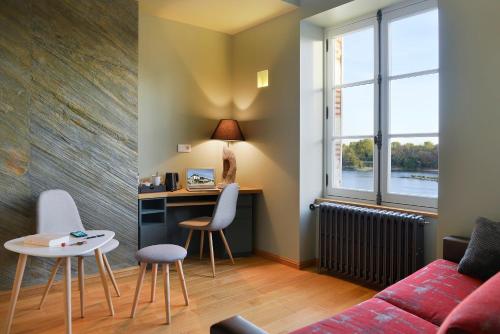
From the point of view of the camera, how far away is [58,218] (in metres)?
2.93

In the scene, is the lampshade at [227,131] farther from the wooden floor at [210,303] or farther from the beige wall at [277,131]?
the wooden floor at [210,303]

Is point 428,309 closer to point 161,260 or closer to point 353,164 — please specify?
point 161,260

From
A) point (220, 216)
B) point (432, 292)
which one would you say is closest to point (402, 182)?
point (432, 292)

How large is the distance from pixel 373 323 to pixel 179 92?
3.29 m

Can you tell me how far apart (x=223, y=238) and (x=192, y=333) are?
151cm

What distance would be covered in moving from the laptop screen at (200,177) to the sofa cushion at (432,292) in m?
2.47

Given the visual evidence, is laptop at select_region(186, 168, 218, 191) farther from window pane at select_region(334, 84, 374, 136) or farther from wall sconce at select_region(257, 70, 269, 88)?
window pane at select_region(334, 84, 374, 136)

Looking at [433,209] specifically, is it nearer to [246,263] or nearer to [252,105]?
[246,263]

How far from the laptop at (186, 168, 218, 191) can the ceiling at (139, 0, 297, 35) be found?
169cm

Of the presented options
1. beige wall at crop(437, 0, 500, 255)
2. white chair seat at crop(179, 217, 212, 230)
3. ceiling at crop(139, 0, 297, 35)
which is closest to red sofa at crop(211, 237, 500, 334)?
beige wall at crop(437, 0, 500, 255)

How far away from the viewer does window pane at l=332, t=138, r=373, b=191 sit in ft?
11.7

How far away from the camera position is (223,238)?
388 centimetres

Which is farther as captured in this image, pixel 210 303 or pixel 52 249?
pixel 210 303

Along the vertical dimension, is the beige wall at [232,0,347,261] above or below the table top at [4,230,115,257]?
above
